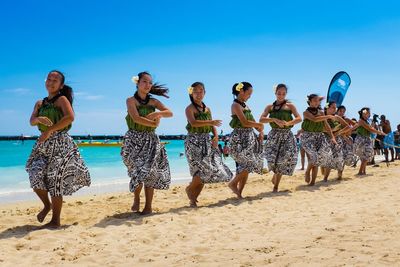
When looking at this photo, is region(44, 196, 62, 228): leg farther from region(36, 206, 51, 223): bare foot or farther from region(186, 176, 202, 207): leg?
region(186, 176, 202, 207): leg

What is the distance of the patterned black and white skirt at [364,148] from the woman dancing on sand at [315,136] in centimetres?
242

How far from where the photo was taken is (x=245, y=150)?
22.0 feet

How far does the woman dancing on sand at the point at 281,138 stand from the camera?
7.43 metres

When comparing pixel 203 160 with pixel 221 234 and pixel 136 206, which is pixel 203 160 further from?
pixel 221 234

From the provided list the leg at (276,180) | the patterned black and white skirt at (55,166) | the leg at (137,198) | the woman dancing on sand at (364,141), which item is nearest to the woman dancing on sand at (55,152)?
the patterned black and white skirt at (55,166)

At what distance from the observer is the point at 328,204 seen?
6.11 metres

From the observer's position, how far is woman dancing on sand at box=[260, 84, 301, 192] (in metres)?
7.43

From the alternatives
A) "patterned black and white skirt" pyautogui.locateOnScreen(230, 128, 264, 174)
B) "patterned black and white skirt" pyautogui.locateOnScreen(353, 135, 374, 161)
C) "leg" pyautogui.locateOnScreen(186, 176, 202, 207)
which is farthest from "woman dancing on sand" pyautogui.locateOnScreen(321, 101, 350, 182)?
"leg" pyautogui.locateOnScreen(186, 176, 202, 207)

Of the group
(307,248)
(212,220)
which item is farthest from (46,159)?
(307,248)

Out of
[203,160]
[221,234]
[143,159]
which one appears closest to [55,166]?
[143,159]

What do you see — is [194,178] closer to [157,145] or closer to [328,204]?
[157,145]

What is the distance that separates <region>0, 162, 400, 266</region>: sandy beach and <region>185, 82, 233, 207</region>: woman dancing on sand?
1.43ft

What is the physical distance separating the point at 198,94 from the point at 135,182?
65.9 inches

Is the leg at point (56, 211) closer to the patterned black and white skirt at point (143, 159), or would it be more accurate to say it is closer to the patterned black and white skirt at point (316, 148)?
the patterned black and white skirt at point (143, 159)
